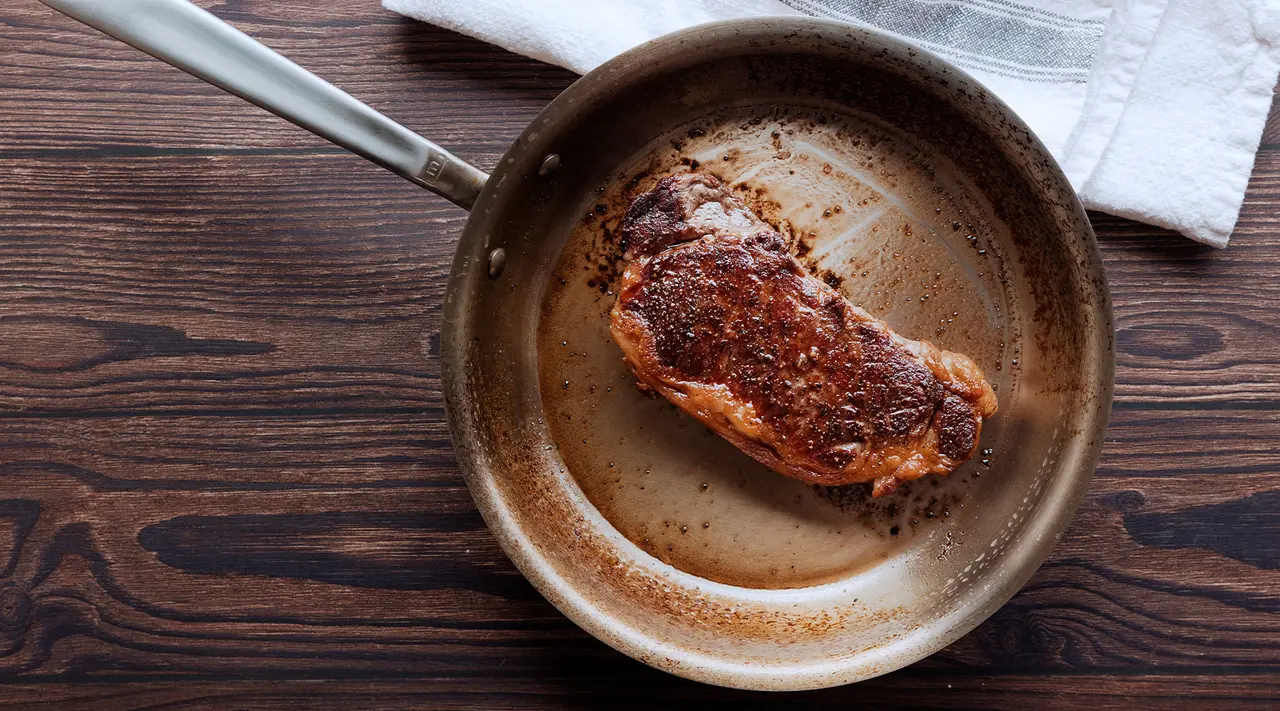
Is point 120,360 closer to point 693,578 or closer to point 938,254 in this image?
point 693,578

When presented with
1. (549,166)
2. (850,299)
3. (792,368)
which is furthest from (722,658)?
(549,166)

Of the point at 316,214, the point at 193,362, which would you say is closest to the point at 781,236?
the point at 316,214

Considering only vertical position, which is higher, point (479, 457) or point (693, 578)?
point (479, 457)

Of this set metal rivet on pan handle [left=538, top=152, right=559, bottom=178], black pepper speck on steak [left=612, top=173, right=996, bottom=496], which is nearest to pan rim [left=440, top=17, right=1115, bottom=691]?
metal rivet on pan handle [left=538, top=152, right=559, bottom=178]

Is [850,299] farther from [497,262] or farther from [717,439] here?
[497,262]

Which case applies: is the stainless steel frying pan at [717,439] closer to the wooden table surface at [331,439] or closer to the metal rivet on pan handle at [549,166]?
the metal rivet on pan handle at [549,166]

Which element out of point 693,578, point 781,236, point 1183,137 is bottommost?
point 693,578

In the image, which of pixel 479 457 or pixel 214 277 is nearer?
pixel 479 457

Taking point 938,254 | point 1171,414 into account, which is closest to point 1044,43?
point 938,254
